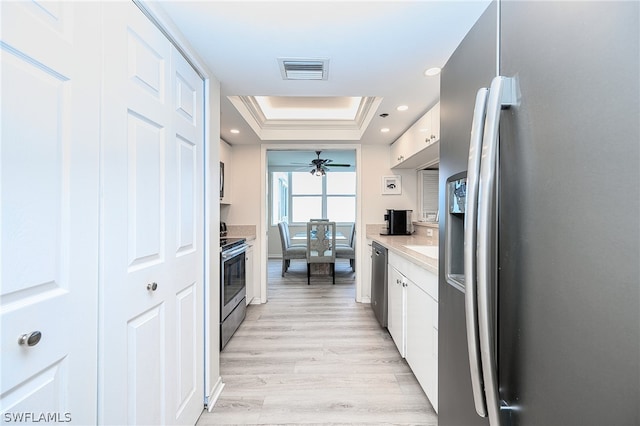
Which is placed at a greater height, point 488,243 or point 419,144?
point 419,144

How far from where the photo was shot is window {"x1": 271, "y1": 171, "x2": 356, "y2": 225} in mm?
7695

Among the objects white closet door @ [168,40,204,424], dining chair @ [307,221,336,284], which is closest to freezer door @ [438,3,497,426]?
white closet door @ [168,40,204,424]

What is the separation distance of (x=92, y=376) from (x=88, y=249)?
1.31ft

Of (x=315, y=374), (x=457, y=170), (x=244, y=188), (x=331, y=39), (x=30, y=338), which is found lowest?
(x=315, y=374)

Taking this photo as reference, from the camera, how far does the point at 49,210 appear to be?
0.73 m

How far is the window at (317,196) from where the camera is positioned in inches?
303

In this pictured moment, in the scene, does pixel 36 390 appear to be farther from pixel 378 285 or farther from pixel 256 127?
pixel 256 127

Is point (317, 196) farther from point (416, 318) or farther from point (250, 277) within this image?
point (416, 318)

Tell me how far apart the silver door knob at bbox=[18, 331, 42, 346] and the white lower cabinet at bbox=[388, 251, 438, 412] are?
1565 mm

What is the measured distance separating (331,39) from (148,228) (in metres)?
1.25

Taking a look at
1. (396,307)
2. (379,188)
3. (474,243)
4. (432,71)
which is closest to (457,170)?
(474,243)

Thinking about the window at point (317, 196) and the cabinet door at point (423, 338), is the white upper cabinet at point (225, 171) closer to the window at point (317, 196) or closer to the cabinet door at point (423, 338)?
the cabinet door at point (423, 338)

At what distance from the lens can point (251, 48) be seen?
1.51 meters

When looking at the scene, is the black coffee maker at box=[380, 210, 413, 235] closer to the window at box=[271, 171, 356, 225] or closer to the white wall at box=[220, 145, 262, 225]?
the white wall at box=[220, 145, 262, 225]
